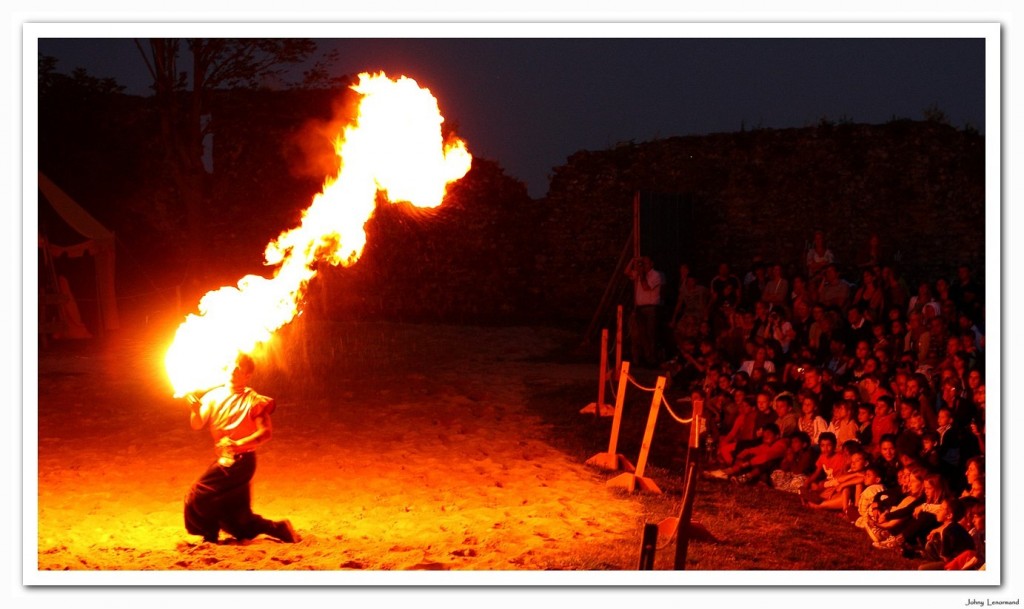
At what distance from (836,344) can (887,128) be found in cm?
860

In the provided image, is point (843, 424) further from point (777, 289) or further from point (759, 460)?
point (777, 289)

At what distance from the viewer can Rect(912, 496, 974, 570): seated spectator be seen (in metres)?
6.38

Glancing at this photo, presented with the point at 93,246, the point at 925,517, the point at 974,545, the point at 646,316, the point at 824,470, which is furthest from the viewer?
the point at 93,246

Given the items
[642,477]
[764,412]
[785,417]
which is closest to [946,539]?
[642,477]

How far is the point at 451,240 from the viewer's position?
20062 mm

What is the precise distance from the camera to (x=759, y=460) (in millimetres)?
8773

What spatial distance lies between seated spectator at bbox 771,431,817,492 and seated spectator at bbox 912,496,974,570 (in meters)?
1.78

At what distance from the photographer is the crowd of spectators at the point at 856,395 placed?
6902 mm

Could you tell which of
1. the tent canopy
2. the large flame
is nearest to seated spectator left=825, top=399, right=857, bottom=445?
the large flame

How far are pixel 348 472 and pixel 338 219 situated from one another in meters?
2.17

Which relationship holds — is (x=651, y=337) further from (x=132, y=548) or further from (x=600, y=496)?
(x=132, y=548)

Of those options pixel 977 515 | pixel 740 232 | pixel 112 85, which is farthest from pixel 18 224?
pixel 112 85

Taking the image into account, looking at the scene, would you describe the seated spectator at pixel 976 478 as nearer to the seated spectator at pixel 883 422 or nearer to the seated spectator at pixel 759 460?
the seated spectator at pixel 883 422

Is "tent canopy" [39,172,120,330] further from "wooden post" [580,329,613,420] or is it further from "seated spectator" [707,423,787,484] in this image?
"seated spectator" [707,423,787,484]
